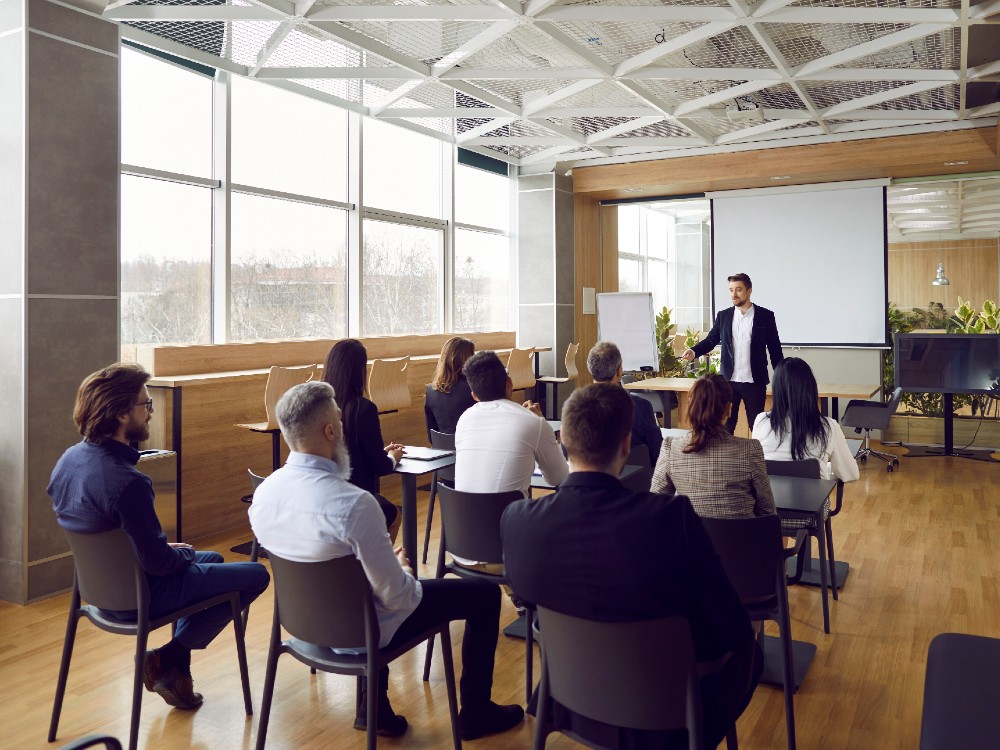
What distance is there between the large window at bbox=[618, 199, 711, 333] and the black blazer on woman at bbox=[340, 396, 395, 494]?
28.9 ft

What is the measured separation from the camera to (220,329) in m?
6.50

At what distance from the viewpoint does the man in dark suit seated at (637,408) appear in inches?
156

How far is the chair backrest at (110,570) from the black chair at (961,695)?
2185 millimetres

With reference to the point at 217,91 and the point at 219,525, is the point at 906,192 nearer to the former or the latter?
the point at 217,91

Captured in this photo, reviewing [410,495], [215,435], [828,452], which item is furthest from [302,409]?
[215,435]

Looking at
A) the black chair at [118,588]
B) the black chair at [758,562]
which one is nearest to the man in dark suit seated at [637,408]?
the black chair at [758,562]

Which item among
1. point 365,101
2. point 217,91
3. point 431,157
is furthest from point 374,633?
point 431,157

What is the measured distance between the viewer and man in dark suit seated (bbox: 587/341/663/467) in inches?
156

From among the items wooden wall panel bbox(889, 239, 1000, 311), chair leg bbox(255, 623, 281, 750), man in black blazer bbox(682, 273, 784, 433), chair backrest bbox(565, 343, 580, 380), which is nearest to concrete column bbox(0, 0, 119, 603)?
chair leg bbox(255, 623, 281, 750)

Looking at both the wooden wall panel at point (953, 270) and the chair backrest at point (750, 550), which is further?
the wooden wall panel at point (953, 270)

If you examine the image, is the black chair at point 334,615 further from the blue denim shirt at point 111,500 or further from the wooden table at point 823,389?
the wooden table at point 823,389

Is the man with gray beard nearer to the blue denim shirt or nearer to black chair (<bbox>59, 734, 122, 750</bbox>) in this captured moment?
the blue denim shirt

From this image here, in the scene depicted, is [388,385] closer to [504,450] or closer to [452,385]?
[452,385]

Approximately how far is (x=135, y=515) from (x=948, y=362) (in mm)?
7520
